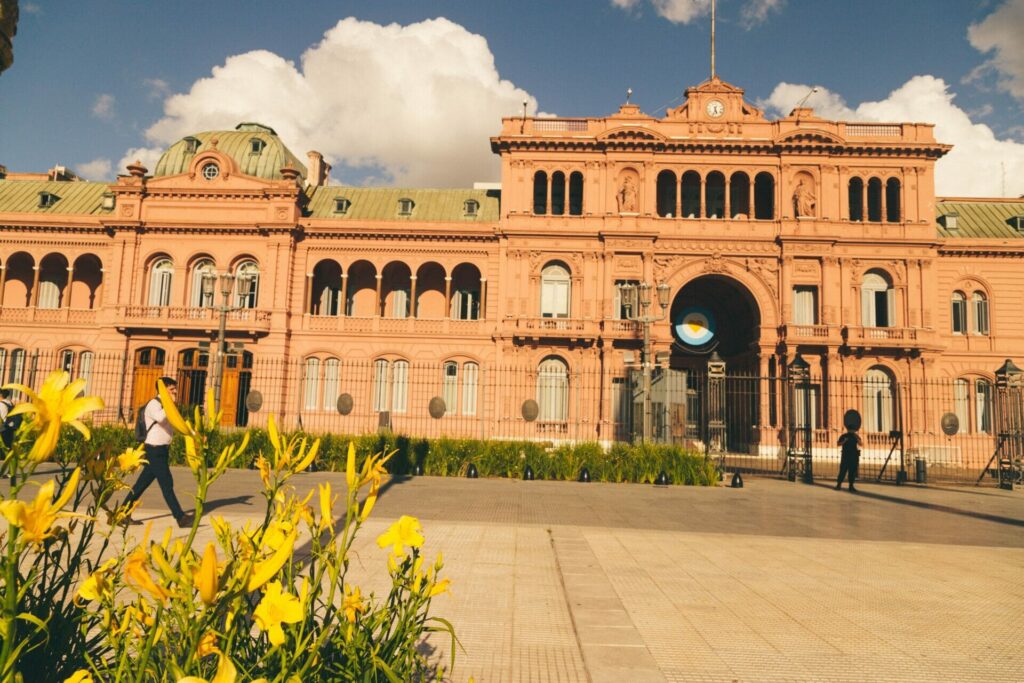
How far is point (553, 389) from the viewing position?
28.0 meters

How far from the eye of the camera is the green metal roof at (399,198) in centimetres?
3181

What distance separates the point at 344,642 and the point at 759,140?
30.5 meters

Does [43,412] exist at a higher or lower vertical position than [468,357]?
lower

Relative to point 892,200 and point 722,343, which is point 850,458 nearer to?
point 722,343

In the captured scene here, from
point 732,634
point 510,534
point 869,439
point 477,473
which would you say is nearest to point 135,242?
point 477,473

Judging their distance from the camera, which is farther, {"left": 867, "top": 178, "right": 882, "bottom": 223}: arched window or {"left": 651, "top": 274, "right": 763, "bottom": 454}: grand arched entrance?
{"left": 867, "top": 178, "right": 882, "bottom": 223}: arched window

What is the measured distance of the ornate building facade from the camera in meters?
27.4

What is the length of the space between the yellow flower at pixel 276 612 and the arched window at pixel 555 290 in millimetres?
27215

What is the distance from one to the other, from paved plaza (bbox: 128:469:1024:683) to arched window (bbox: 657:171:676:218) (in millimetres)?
21125

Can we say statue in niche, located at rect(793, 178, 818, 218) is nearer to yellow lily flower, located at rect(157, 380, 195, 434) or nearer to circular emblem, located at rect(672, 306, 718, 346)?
circular emblem, located at rect(672, 306, 718, 346)

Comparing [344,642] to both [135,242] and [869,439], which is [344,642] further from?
[135,242]

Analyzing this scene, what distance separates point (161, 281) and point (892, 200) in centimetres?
3527

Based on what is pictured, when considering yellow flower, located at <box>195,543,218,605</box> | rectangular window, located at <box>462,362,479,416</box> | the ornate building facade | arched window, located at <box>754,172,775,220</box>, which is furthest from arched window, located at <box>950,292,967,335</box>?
yellow flower, located at <box>195,543,218,605</box>

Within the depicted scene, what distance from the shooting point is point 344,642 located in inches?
80.4
